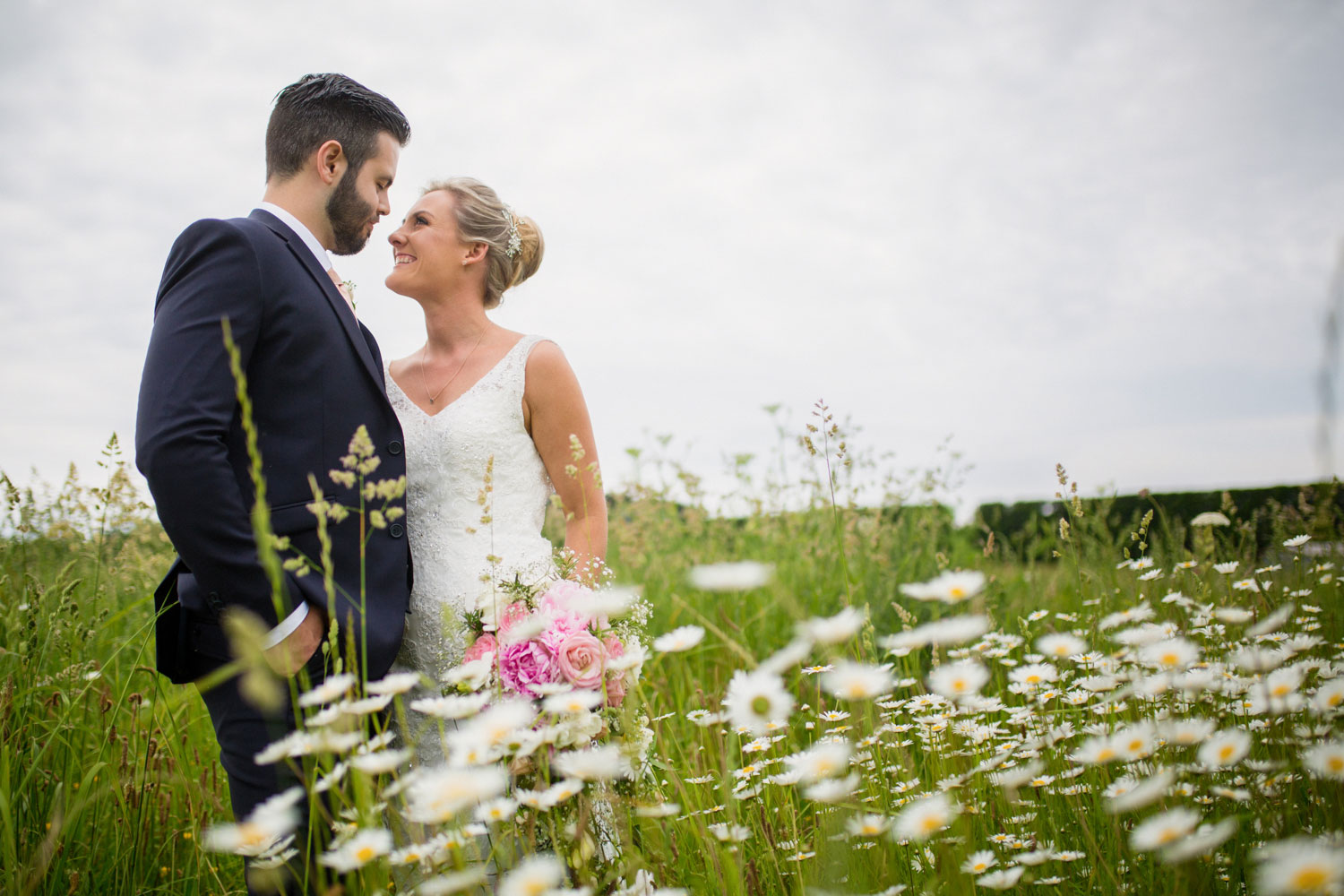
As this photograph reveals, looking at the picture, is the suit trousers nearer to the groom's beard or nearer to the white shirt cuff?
the white shirt cuff

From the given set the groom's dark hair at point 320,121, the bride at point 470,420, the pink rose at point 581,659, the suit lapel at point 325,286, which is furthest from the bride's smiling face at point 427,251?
the pink rose at point 581,659

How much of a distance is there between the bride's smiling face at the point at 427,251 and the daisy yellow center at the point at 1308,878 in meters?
3.04

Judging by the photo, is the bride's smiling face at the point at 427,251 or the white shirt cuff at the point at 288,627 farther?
the bride's smiling face at the point at 427,251

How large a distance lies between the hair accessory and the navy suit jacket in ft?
3.62

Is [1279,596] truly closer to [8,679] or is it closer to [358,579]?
[358,579]

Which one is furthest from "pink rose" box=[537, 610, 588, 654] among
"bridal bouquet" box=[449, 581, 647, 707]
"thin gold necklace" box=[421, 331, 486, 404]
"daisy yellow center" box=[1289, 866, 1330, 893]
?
"thin gold necklace" box=[421, 331, 486, 404]

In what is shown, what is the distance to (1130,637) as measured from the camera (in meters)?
1.53

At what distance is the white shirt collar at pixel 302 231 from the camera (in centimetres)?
245

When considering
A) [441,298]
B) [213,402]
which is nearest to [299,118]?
[441,298]

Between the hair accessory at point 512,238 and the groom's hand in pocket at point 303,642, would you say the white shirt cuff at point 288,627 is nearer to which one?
the groom's hand in pocket at point 303,642

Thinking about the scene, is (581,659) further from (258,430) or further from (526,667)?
(258,430)

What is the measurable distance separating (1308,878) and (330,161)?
113 inches

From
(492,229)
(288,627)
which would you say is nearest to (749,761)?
(288,627)

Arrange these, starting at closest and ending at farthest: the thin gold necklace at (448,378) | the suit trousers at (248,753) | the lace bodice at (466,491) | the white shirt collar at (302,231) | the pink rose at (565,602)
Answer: the pink rose at (565,602), the suit trousers at (248,753), the white shirt collar at (302,231), the lace bodice at (466,491), the thin gold necklace at (448,378)
